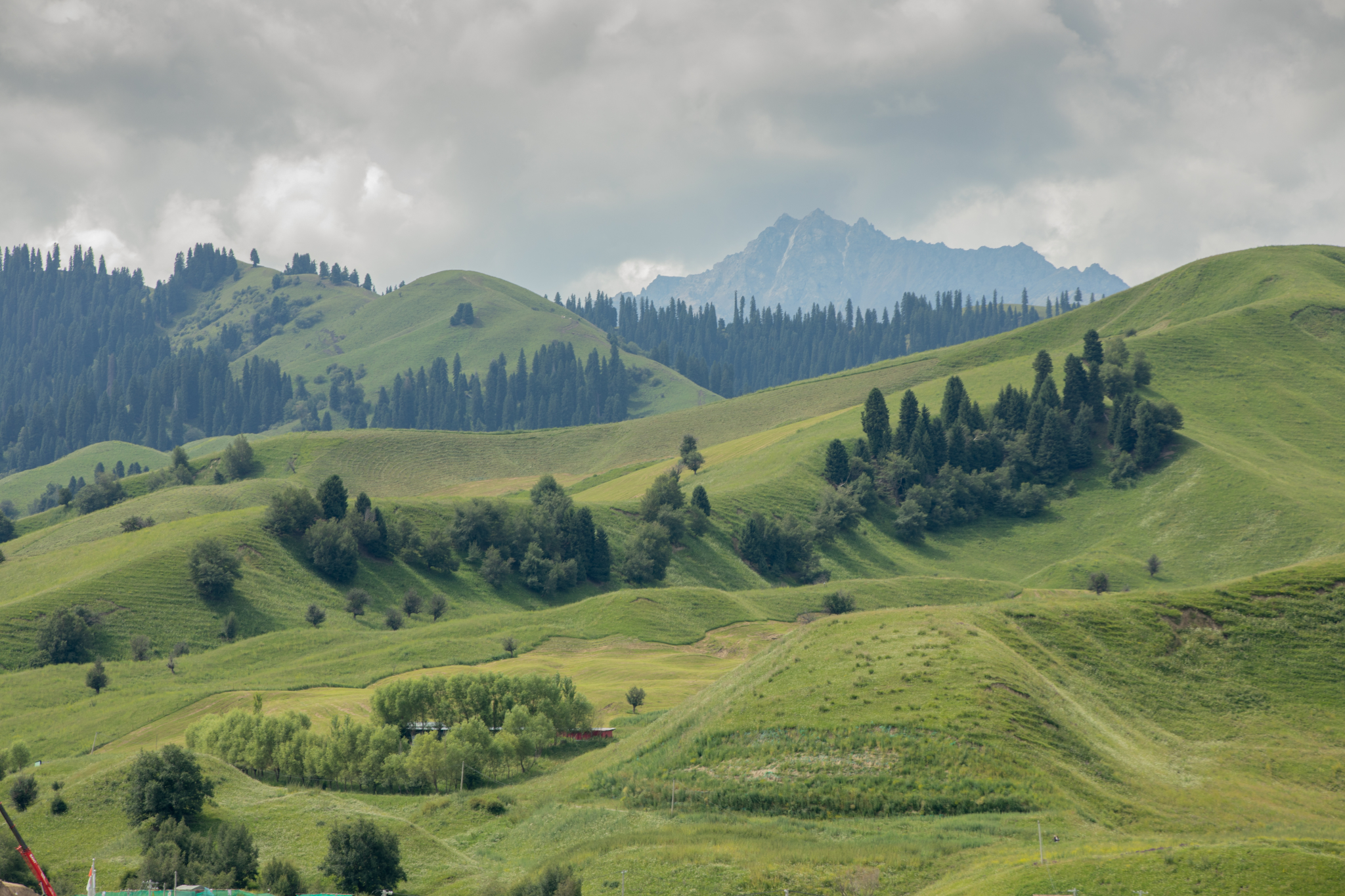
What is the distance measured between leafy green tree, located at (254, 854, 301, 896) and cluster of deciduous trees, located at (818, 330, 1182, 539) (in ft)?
438

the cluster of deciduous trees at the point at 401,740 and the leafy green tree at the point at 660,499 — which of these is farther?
the leafy green tree at the point at 660,499

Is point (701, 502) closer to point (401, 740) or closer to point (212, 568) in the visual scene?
point (212, 568)

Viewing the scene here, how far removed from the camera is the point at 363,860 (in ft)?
155

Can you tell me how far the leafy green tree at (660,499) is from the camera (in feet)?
563

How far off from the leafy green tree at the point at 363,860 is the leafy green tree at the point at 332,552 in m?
103

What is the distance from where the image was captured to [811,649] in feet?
223

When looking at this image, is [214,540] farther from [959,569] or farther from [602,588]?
[959,569]

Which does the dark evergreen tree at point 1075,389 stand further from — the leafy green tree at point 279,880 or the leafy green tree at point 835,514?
the leafy green tree at point 279,880

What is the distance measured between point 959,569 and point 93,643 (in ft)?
408

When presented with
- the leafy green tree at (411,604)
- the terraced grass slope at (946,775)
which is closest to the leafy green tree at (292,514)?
the leafy green tree at (411,604)

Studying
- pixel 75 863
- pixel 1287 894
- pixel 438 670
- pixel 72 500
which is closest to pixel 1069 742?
pixel 1287 894

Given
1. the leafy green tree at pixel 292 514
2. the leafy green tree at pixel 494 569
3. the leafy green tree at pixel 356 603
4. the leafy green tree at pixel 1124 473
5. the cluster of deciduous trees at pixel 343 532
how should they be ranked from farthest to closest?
Answer: the leafy green tree at pixel 1124 473, the leafy green tree at pixel 494 569, the leafy green tree at pixel 292 514, the cluster of deciduous trees at pixel 343 532, the leafy green tree at pixel 356 603

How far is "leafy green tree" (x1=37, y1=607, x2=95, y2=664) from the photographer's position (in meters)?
110

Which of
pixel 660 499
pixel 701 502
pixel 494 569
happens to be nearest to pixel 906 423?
pixel 701 502
